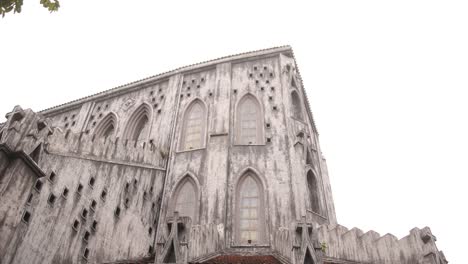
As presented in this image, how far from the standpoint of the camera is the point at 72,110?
25.5m

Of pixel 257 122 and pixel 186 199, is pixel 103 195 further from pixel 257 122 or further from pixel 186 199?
pixel 257 122

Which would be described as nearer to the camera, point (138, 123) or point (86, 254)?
point (86, 254)

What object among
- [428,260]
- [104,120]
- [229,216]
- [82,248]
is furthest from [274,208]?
[104,120]

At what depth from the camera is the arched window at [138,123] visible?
22.4 meters

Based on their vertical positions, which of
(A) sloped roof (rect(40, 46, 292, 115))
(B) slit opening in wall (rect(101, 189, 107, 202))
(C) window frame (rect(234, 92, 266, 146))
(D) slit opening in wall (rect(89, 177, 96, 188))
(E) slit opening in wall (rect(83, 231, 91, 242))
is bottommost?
(E) slit opening in wall (rect(83, 231, 91, 242))

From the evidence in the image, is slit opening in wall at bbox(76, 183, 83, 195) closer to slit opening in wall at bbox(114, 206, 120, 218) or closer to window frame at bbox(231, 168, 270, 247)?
slit opening in wall at bbox(114, 206, 120, 218)

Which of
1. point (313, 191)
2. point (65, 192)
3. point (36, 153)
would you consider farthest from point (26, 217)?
point (313, 191)

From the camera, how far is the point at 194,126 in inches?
808

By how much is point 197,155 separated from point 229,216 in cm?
363

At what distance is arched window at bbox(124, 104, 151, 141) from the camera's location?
73.6ft

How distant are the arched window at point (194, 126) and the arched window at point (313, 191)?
17.1 feet

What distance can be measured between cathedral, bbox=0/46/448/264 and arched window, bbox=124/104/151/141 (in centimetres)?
7

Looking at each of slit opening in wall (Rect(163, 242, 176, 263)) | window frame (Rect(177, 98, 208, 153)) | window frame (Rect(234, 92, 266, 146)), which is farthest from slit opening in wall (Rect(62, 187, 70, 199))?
window frame (Rect(234, 92, 266, 146))

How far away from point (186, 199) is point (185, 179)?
978 mm
